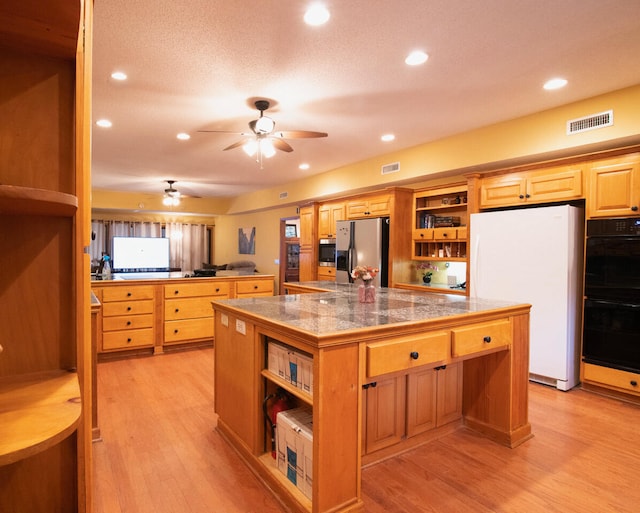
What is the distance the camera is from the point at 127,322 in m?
4.52

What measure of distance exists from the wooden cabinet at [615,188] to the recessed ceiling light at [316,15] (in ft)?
8.98

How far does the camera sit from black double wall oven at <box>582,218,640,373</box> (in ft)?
10.3

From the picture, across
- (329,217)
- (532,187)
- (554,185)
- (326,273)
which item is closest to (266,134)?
(532,187)

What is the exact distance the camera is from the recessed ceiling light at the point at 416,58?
8.59 ft

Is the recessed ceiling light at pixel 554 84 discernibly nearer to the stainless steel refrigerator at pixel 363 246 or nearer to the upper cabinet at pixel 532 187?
the upper cabinet at pixel 532 187

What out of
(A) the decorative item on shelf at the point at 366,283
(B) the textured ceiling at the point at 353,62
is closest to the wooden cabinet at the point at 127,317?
(B) the textured ceiling at the point at 353,62

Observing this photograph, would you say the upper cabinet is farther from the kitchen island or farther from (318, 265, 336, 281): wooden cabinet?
(318, 265, 336, 281): wooden cabinet

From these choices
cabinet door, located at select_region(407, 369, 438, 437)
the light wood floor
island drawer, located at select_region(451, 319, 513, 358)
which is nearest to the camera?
the light wood floor

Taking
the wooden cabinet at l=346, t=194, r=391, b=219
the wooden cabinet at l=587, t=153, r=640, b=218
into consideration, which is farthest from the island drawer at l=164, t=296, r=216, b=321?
the wooden cabinet at l=587, t=153, r=640, b=218

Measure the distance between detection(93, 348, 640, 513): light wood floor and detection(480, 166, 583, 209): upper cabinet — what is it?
1907mm

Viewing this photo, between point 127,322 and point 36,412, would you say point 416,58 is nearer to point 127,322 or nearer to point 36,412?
point 36,412

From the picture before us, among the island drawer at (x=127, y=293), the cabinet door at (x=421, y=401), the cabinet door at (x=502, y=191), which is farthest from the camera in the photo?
the island drawer at (x=127, y=293)

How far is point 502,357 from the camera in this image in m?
2.49

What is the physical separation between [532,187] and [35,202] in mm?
4130
